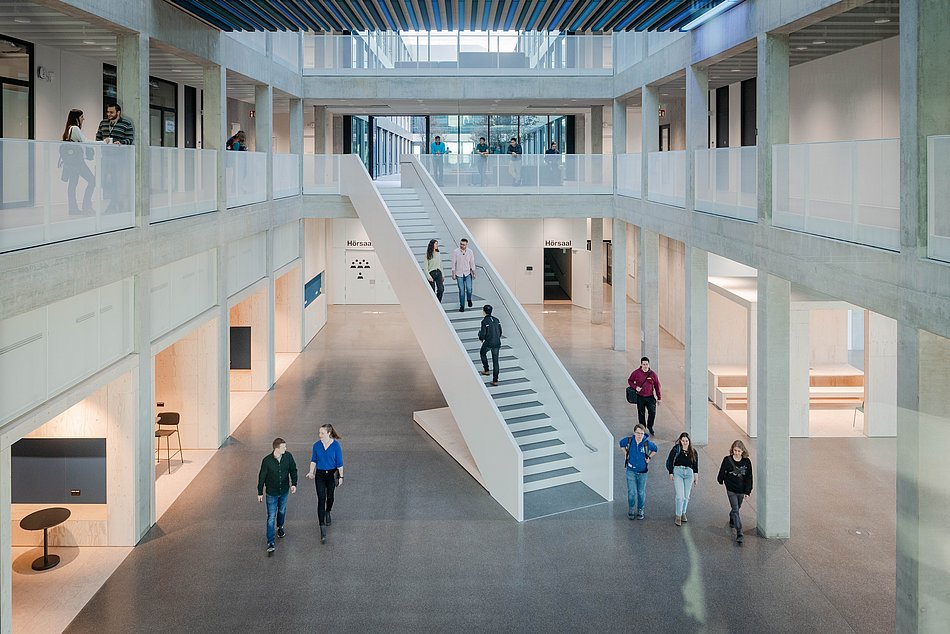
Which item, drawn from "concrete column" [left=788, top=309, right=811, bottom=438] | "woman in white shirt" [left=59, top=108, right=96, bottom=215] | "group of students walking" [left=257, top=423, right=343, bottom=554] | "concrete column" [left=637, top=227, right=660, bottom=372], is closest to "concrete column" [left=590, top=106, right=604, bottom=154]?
"concrete column" [left=637, top=227, right=660, bottom=372]

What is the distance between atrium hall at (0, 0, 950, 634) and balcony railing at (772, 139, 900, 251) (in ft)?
0.16

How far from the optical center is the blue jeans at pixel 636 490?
12805 millimetres

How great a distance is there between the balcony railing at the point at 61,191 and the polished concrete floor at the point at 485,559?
4.16 m

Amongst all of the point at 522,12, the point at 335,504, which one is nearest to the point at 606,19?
the point at 522,12

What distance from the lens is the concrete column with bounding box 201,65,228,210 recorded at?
16906 mm

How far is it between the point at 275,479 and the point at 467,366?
4257mm

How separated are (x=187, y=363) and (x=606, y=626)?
9984mm

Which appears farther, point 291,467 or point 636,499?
→ point 636,499

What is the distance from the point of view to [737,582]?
1085 cm

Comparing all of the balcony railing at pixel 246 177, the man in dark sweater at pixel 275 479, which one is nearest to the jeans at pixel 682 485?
the man in dark sweater at pixel 275 479

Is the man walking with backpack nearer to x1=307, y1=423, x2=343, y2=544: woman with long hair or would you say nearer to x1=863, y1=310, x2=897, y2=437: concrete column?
x1=307, y1=423, x2=343, y2=544: woman with long hair

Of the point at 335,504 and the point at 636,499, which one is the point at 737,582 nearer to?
the point at 636,499

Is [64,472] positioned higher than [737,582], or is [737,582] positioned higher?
[64,472]

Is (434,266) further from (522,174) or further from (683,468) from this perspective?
(522,174)
